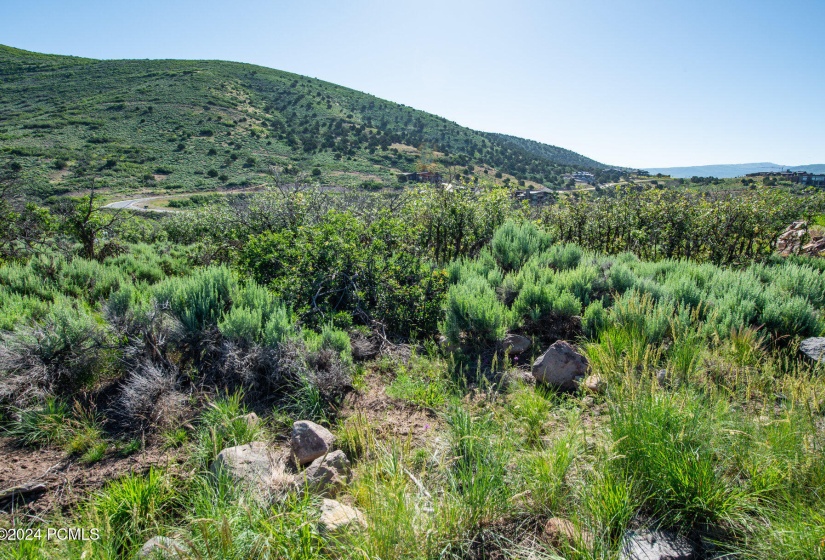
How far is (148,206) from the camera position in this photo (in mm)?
33531

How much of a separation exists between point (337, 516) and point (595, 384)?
256 cm

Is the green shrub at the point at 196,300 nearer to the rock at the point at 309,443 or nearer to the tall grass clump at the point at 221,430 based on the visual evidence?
the tall grass clump at the point at 221,430

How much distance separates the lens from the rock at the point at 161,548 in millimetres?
2000

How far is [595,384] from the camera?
12.2 ft

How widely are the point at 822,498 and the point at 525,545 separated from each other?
157cm

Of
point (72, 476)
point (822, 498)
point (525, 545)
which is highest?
point (822, 498)

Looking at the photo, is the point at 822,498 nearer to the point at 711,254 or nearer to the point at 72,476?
the point at 72,476

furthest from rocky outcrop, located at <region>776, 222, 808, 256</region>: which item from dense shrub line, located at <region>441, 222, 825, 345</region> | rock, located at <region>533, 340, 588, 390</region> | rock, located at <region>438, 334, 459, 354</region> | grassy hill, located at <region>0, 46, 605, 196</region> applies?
grassy hill, located at <region>0, 46, 605, 196</region>

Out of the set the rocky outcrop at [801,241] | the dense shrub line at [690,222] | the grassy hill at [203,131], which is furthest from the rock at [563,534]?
the grassy hill at [203,131]

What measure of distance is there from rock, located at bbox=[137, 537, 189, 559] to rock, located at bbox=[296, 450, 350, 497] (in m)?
0.71

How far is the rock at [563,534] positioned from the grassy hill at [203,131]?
131 ft

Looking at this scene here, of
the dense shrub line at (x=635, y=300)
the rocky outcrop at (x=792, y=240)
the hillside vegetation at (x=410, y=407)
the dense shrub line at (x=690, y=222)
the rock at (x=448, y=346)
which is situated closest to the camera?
the hillside vegetation at (x=410, y=407)

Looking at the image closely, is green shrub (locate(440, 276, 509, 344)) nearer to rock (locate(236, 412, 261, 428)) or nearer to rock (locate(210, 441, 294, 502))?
rock (locate(236, 412, 261, 428))

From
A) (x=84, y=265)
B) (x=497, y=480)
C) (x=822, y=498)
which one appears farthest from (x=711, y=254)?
(x=84, y=265)
